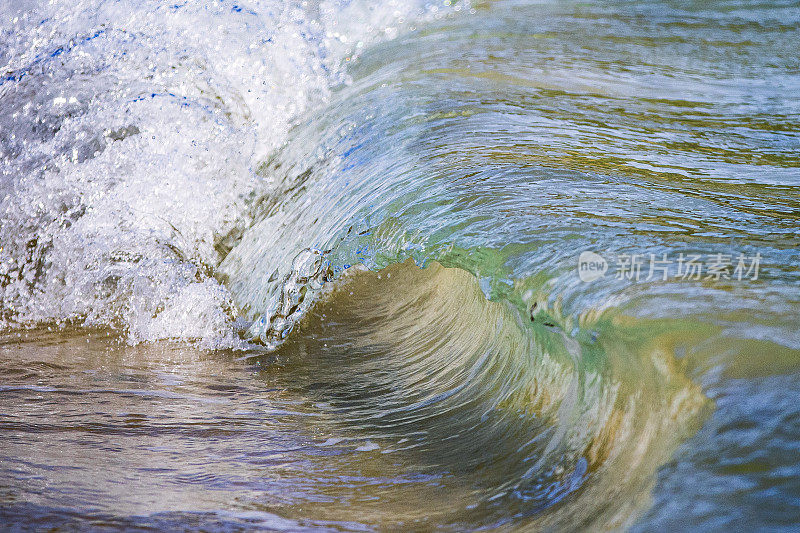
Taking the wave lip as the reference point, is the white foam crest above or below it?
above

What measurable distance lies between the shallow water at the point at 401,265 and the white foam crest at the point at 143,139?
0.01 metres

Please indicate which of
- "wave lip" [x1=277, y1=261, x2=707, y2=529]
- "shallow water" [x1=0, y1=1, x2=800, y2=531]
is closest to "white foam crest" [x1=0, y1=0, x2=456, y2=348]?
"shallow water" [x1=0, y1=1, x2=800, y2=531]

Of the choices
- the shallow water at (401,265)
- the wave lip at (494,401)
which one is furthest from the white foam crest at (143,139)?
the wave lip at (494,401)

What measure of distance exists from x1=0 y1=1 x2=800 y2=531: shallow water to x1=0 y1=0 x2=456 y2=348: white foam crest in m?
0.01

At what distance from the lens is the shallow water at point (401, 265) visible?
1.27 m

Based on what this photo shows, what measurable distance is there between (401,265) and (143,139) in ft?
3.85

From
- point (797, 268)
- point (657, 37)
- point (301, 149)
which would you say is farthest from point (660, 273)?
point (657, 37)

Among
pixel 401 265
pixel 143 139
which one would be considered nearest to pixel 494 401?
pixel 401 265

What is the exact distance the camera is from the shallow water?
1.27 meters

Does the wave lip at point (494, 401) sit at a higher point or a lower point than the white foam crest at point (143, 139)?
lower

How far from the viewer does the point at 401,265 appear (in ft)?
9.86

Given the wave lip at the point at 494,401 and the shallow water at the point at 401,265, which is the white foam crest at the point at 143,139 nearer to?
the shallow water at the point at 401,265

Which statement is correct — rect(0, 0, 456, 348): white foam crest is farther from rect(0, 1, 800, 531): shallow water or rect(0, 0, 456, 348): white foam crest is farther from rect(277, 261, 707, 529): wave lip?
rect(277, 261, 707, 529): wave lip

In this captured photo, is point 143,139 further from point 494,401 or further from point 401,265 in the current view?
point 494,401
